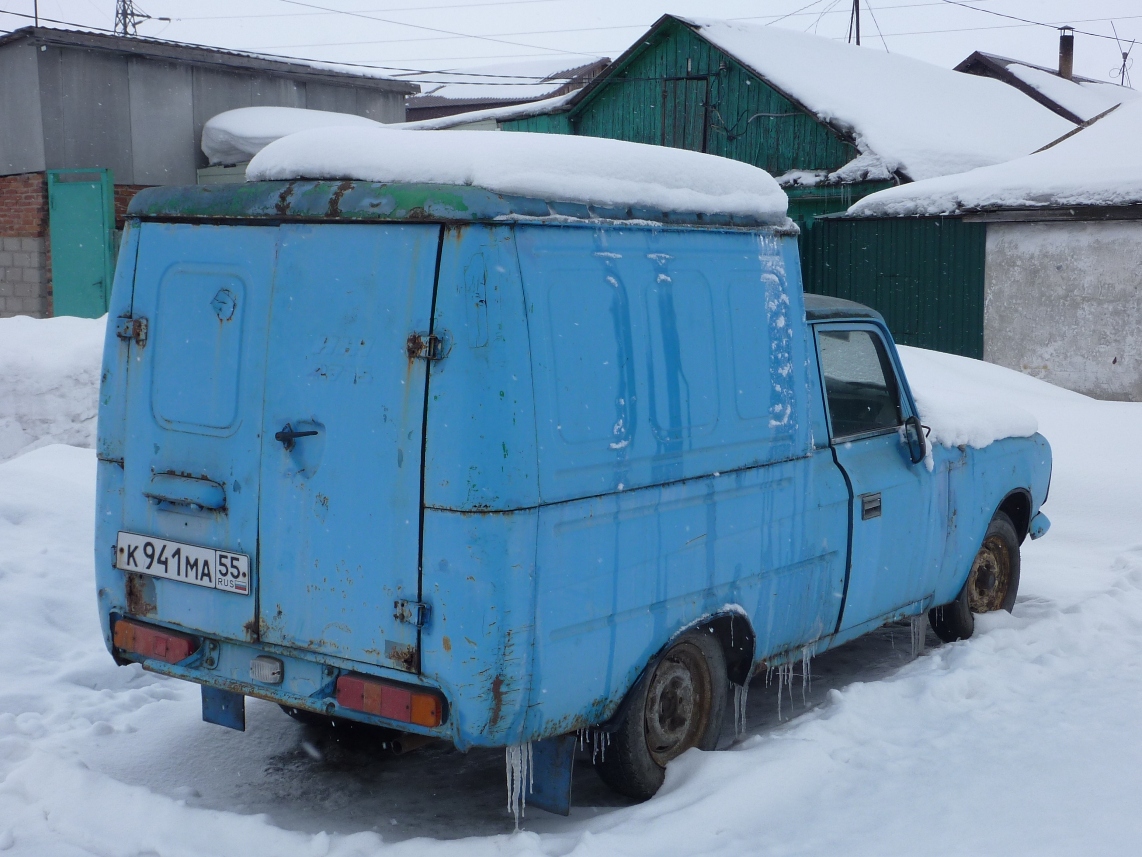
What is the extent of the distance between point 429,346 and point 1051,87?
96.2ft

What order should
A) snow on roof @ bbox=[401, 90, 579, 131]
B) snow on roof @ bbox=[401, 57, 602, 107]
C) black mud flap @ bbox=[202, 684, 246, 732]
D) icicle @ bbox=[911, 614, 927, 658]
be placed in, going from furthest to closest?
snow on roof @ bbox=[401, 57, 602, 107]
snow on roof @ bbox=[401, 90, 579, 131]
icicle @ bbox=[911, 614, 927, 658]
black mud flap @ bbox=[202, 684, 246, 732]

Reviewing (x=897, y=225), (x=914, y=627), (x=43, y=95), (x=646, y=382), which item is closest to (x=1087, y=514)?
(x=914, y=627)

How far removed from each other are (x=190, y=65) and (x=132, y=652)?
15291 millimetres

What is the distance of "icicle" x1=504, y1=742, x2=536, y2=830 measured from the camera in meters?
3.38

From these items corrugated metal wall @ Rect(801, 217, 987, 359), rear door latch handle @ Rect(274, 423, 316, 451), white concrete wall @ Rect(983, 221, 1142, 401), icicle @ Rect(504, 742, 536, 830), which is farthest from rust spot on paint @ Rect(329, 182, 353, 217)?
corrugated metal wall @ Rect(801, 217, 987, 359)

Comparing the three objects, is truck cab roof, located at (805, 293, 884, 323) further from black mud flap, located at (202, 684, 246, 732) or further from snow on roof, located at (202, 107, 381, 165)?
snow on roof, located at (202, 107, 381, 165)

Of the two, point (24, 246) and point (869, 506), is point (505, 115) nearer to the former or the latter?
point (24, 246)

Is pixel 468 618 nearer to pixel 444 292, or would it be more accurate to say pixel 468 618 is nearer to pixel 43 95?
pixel 444 292

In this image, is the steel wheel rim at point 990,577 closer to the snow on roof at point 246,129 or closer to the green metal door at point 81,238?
the snow on roof at point 246,129

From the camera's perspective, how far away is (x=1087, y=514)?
A: 7633 millimetres

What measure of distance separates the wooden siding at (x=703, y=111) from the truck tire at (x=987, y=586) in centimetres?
1470

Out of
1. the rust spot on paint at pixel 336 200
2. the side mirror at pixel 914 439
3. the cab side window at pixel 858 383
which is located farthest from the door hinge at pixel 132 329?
the side mirror at pixel 914 439

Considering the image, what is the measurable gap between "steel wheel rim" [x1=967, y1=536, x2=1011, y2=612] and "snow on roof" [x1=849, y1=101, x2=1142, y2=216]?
27.0ft

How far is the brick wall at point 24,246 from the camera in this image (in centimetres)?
1592
